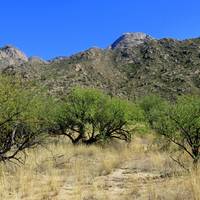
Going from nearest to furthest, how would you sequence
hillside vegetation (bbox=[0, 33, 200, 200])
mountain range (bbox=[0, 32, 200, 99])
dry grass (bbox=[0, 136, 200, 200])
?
dry grass (bbox=[0, 136, 200, 200]), hillside vegetation (bbox=[0, 33, 200, 200]), mountain range (bbox=[0, 32, 200, 99])

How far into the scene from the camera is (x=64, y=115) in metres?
29.0

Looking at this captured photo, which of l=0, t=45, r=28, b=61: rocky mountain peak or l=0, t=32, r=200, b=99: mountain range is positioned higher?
l=0, t=45, r=28, b=61: rocky mountain peak

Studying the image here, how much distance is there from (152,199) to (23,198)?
125 inches

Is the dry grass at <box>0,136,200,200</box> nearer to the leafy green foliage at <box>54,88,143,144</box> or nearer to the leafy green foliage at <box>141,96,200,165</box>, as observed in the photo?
the leafy green foliage at <box>141,96,200,165</box>

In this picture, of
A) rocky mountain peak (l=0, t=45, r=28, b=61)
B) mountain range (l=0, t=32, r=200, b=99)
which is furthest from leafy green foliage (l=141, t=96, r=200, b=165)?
rocky mountain peak (l=0, t=45, r=28, b=61)

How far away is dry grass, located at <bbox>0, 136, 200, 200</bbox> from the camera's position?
1144cm

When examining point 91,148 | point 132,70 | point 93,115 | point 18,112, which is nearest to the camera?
point 18,112

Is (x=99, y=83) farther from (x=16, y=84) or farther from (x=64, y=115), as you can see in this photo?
(x=16, y=84)

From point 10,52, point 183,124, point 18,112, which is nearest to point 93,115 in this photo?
point 183,124

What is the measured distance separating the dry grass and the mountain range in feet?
179

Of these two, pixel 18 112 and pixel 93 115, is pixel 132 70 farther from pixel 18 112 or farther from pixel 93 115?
pixel 18 112

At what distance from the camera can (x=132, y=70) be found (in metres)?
88.4

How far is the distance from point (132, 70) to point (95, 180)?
74.6 metres

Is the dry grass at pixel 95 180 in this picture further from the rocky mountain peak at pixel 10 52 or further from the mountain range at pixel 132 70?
the rocky mountain peak at pixel 10 52
